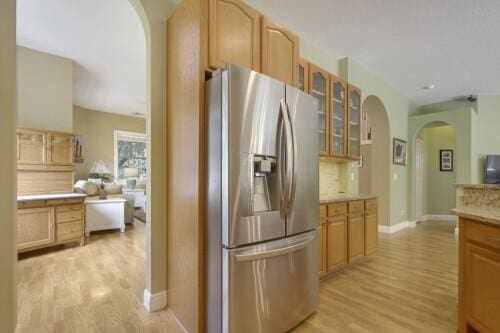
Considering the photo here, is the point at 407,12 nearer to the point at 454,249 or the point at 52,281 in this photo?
the point at 454,249

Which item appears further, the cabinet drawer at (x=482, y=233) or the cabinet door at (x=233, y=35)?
the cabinet door at (x=233, y=35)

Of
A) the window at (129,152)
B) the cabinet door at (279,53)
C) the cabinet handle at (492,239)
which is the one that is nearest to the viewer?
the cabinet handle at (492,239)

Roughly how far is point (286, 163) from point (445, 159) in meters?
6.92

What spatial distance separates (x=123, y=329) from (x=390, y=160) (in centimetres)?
499

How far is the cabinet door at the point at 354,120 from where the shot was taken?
11.5 feet

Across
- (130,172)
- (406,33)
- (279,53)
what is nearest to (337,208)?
(279,53)

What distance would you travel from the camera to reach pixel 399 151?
16.8 ft

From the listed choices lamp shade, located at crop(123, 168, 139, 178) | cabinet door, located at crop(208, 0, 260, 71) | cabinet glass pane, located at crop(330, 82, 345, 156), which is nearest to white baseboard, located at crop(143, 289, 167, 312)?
cabinet door, located at crop(208, 0, 260, 71)

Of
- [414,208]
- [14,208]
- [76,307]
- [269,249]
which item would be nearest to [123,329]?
[76,307]

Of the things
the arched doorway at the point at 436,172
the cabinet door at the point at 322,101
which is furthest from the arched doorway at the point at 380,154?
the arched doorway at the point at 436,172

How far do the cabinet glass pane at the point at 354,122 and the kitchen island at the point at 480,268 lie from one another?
180 centimetres

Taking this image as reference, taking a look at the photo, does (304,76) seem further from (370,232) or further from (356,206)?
(370,232)

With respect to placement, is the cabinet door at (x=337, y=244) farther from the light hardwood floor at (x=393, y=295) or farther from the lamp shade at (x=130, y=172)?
the lamp shade at (x=130, y=172)

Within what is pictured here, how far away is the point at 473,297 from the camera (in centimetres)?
162
